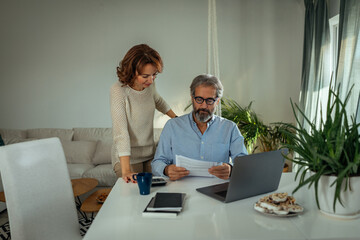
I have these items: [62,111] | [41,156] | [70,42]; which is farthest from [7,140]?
[41,156]

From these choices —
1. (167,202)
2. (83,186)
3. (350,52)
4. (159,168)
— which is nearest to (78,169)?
(83,186)

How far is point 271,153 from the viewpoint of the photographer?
4.54ft

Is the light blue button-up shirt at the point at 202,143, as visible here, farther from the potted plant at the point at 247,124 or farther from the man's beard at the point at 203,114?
the potted plant at the point at 247,124

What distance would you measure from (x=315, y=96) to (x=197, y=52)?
1626 mm

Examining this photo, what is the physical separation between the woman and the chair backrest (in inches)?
13.5

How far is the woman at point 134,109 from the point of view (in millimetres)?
1934

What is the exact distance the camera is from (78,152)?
4.05 metres

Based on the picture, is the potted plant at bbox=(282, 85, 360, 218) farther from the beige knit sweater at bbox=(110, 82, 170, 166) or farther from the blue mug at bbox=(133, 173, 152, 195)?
the beige knit sweater at bbox=(110, 82, 170, 166)

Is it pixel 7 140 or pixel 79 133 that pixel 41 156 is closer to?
pixel 79 133

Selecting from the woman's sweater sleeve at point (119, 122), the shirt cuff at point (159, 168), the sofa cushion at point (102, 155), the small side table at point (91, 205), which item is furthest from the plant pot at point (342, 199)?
the sofa cushion at point (102, 155)

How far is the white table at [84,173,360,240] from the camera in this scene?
1.07 m

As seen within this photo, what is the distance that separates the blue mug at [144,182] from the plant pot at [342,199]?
27.9 inches

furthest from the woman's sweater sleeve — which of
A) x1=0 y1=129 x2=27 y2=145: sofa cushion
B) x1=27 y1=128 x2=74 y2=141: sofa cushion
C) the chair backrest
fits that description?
x1=0 y1=129 x2=27 y2=145: sofa cushion

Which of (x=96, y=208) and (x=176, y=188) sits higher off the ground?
(x=176, y=188)
